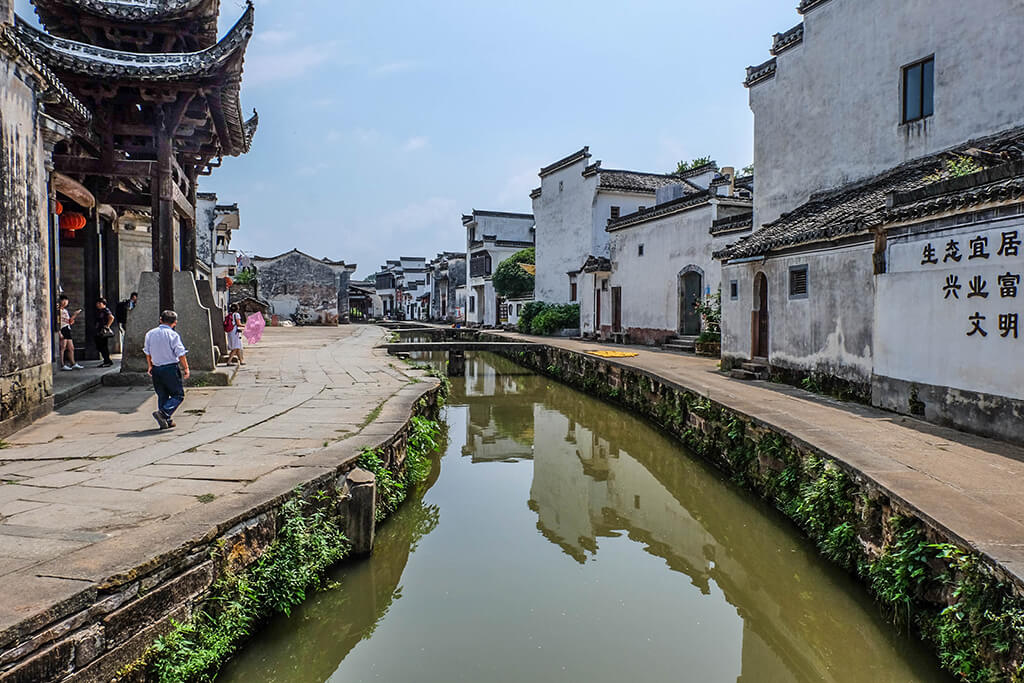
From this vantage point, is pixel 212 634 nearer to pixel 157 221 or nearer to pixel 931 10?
pixel 157 221

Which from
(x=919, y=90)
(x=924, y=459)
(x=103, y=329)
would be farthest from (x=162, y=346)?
(x=919, y=90)

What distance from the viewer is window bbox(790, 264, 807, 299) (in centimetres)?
958

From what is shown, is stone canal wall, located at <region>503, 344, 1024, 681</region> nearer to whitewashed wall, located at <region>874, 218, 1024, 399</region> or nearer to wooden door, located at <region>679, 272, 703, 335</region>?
whitewashed wall, located at <region>874, 218, 1024, 399</region>

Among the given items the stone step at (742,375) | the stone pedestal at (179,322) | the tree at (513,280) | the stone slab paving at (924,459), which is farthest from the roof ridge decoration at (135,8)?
the tree at (513,280)

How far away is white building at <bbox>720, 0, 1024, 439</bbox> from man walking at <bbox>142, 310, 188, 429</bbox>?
7227mm

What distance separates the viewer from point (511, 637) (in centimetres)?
396

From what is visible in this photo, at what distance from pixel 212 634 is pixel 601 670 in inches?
80.4

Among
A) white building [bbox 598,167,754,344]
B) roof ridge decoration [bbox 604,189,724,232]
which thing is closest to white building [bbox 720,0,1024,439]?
white building [bbox 598,167,754,344]

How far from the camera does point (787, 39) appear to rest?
13.0m

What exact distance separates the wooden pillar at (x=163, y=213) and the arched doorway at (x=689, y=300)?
1330 cm

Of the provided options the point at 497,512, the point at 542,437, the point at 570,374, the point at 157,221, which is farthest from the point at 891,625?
the point at 570,374

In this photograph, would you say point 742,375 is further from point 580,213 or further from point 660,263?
point 580,213

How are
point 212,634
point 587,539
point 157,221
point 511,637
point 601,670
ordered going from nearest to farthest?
1. point 212,634
2. point 601,670
3. point 511,637
4. point 587,539
5. point 157,221

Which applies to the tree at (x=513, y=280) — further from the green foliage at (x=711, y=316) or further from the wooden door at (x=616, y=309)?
the green foliage at (x=711, y=316)
